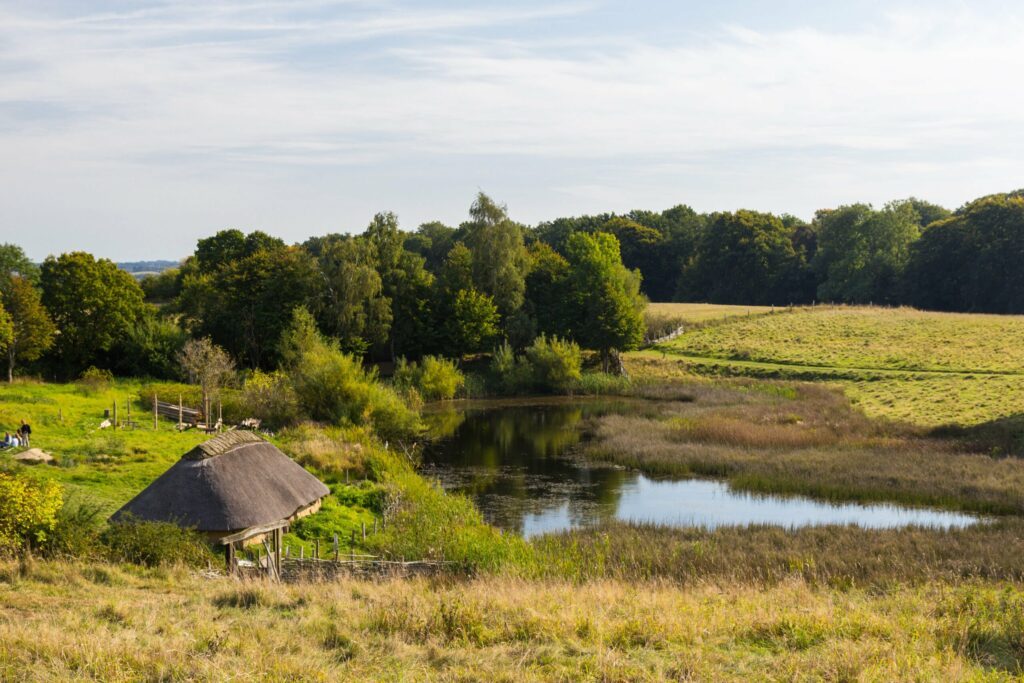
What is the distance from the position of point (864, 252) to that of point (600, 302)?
2041 inches

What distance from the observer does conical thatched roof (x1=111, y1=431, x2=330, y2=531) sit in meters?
20.4

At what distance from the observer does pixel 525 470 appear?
36.4 metres

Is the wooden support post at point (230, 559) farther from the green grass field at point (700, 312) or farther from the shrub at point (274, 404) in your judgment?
the green grass field at point (700, 312)

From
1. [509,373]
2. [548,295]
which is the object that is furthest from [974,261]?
[509,373]

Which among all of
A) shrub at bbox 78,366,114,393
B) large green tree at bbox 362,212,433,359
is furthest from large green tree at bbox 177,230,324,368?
shrub at bbox 78,366,114,393

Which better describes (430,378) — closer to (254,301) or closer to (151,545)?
(254,301)

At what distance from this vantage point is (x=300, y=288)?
194 feet

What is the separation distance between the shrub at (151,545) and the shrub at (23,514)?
1.20 m

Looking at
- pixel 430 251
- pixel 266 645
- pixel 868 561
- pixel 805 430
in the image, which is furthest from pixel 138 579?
pixel 430 251

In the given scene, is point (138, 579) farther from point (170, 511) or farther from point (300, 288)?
point (300, 288)

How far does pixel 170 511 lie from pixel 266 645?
1029cm

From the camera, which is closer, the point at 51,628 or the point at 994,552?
the point at 51,628

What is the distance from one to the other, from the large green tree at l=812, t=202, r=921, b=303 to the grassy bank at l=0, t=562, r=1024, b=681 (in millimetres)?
90734

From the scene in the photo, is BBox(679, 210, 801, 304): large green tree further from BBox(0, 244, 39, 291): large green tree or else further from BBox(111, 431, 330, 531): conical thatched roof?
BBox(111, 431, 330, 531): conical thatched roof
